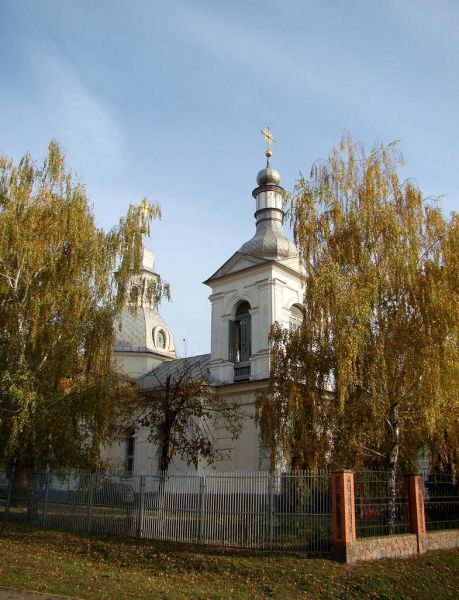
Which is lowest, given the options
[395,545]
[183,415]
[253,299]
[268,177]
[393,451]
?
[395,545]

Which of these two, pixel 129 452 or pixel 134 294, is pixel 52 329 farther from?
pixel 129 452

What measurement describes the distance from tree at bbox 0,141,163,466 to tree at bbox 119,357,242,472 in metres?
3.41

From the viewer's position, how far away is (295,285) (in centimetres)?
2689

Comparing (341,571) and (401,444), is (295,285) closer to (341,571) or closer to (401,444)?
(401,444)

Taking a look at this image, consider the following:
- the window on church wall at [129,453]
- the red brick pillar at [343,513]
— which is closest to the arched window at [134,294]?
the red brick pillar at [343,513]

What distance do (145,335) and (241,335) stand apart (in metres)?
9.97

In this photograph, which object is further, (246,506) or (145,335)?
(145,335)

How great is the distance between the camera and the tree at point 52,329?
693 inches

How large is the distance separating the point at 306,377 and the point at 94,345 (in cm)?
703

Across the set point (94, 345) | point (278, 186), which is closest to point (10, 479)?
point (94, 345)

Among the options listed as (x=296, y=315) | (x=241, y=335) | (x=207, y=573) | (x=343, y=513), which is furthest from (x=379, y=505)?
(x=241, y=335)

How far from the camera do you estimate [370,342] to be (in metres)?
15.2

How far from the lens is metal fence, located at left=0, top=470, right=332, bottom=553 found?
1433 cm

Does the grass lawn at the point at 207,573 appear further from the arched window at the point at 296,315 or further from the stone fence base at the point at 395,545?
the arched window at the point at 296,315
